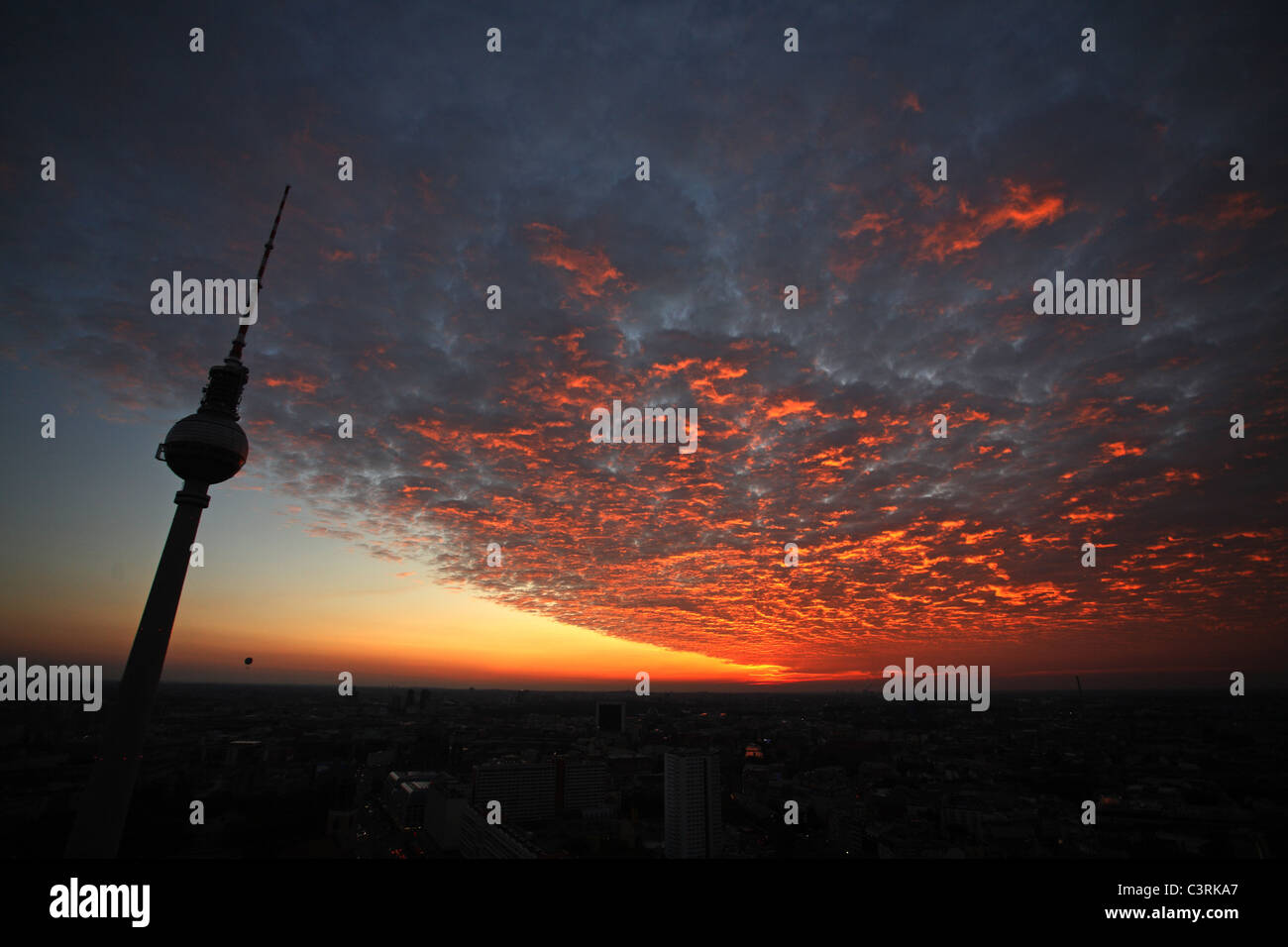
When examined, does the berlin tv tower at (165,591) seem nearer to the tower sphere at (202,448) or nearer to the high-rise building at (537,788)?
the tower sphere at (202,448)

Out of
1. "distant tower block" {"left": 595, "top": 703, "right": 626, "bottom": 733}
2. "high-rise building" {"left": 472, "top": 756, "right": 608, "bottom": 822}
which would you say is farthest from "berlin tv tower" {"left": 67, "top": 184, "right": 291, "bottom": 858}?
"distant tower block" {"left": 595, "top": 703, "right": 626, "bottom": 733}

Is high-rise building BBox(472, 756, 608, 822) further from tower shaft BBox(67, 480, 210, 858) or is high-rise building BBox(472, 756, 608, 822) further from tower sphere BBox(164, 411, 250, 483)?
tower sphere BBox(164, 411, 250, 483)

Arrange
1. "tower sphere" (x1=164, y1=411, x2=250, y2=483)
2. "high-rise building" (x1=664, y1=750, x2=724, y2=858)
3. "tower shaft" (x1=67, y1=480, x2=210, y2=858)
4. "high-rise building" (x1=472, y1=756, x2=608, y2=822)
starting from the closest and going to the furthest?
1. "tower shaft" (x1=67, y1=480, x2=210, y2=858)
2. "tower sphere" (x1=164, y1=411, x2=250, y2=483)
3. "high-rise building" (x1=664, y1=750, x2=724, y2=858)
4. "high-rise building" (x1=472, y1=756, x2=608, y2=822)

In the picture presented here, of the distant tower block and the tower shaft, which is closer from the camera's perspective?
the tower shaft

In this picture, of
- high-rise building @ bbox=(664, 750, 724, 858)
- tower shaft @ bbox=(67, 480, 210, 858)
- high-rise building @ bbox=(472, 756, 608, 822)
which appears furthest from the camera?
high-rise building @ bbox=(472, 756, 608, 822)

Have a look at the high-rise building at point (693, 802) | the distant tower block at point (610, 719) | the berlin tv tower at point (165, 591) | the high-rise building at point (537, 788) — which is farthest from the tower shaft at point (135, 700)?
the distant tower block at point (610, 719)
